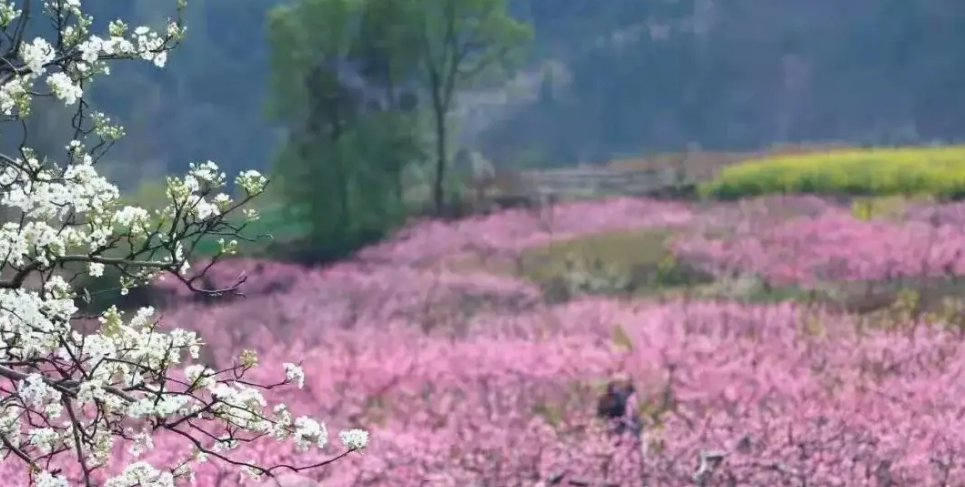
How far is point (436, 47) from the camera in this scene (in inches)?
637

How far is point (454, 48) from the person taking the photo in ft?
53.2

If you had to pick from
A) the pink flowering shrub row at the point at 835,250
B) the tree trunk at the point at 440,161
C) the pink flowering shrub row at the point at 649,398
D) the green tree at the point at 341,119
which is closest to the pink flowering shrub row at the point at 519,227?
the tree trunk at the point at 440,161

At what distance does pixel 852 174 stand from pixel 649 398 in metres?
9.01

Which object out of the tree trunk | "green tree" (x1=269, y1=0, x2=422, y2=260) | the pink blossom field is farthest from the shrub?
"green tree" (x1=269, y1=0, x2=422, y2=260)

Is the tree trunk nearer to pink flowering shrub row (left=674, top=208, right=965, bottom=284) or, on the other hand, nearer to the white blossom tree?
pink flowering shrub row (left=674, top=208, right=965, bottom=284)

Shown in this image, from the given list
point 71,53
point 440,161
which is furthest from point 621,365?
point 440,161

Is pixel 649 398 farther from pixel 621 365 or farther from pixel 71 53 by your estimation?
pixel 71 53

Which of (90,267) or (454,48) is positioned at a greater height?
(454,48)

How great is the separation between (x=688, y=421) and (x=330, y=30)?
9484 mm

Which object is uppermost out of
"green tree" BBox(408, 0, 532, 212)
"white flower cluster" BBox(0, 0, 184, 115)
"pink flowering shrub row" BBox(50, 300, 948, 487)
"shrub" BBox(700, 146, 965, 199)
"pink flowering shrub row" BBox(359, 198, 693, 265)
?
"green tree" BBox(408, 0, 532, 212)

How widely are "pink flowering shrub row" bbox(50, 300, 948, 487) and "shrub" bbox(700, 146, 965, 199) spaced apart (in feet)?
16.6

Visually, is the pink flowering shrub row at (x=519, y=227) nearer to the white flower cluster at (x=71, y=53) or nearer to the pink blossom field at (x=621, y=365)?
the pink blossom field at (x=621, y=365)

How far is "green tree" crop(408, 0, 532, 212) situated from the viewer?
15.8 meters

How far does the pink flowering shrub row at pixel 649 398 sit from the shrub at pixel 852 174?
16.6 ft
